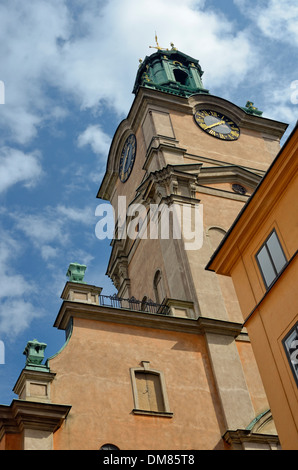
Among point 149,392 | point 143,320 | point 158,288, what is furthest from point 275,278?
point 158,288

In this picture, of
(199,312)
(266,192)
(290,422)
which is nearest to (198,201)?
(199,312)

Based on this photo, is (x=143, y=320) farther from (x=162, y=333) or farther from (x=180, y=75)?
(x=180, y=75)

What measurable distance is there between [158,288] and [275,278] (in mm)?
10887

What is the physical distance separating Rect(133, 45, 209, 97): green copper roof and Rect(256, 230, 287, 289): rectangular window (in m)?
20.9

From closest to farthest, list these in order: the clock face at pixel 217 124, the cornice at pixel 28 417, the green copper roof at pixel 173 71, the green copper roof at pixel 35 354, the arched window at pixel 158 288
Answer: the cornice at pixel 28 417 < the green copper roof at pixel 35 354 < the arched window at pixel 158 288 < the clock face at pixel 217 124 < the green copper roof at pixel 173 71

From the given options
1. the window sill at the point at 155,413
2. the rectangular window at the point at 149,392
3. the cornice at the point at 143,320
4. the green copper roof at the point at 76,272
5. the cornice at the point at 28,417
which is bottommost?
the cornice at the point at 28,417

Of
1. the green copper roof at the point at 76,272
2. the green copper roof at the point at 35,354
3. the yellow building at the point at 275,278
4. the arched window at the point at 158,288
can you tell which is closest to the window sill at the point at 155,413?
the green copper roof at the point at 35,354

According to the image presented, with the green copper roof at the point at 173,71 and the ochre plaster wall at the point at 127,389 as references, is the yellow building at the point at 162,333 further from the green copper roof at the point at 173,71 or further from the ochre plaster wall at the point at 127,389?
the green copper roof at the point at 173,71

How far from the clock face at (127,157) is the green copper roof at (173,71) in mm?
4378

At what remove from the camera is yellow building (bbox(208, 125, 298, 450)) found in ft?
47.2

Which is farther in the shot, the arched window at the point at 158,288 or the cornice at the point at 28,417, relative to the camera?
the arched window at the point at 158,288

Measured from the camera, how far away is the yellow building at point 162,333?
1738 centimetres

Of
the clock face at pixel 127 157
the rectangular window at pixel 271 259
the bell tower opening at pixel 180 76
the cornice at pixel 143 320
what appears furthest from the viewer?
the bell tower opening at pixel 180 76

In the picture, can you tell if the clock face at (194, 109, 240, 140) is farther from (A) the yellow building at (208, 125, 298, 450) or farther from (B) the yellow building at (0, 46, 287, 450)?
(A) the yellow building at (208, 125, 298, 450)
